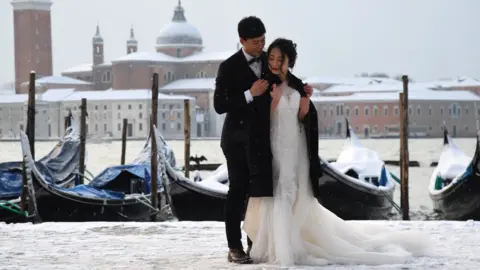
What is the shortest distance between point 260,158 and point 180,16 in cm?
5756

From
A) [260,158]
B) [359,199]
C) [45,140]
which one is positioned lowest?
[45,140]

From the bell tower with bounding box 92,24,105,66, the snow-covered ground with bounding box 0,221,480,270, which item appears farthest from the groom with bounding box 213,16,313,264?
the bell tower with bounding box 92,24,105,66

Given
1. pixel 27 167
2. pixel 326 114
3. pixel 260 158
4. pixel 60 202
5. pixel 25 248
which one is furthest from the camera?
pixel 326 114

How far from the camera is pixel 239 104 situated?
2.85 metres

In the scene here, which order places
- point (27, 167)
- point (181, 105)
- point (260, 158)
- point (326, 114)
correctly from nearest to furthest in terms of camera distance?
point (260, 158), point (27, 167), point (181, 105), point (326, 114)

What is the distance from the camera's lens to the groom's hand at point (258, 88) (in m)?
2.84

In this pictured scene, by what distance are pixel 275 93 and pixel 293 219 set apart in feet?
1.15

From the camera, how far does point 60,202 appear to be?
755 centimetres

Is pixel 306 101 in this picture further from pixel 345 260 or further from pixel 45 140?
pixel 45 140

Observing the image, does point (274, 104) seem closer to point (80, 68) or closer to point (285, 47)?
point (285, 47)

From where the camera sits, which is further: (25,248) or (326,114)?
(326,114)

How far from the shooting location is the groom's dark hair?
286cm

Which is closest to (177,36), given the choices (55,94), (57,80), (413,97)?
(57,80)

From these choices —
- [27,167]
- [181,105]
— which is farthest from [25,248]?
[181,105]
